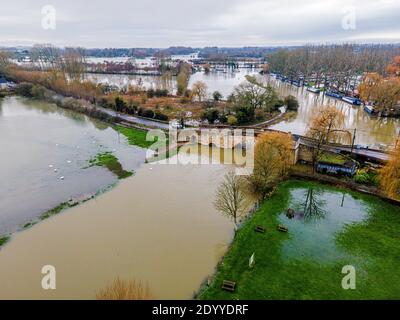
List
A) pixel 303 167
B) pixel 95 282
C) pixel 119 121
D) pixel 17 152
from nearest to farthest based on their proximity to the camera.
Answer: pixel 95 282, pixel 303 167, pixel 17 152, pixel 119 121

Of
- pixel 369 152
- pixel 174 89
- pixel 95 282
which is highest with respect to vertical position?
pixel 174 89

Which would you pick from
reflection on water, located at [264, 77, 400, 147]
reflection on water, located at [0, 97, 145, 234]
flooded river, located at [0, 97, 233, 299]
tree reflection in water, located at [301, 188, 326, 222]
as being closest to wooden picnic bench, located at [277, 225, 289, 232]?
tree reflection in water, located at [301, 188, 326, 222]

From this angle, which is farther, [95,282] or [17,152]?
[17,152]

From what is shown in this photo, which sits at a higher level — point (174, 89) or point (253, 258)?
point (174, 89)

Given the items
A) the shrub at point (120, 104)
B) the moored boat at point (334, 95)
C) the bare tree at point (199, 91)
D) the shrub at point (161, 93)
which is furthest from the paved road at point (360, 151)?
the shrub at point (161, 93)

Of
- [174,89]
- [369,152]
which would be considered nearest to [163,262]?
[369,152]

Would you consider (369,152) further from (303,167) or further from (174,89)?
(174,89)
